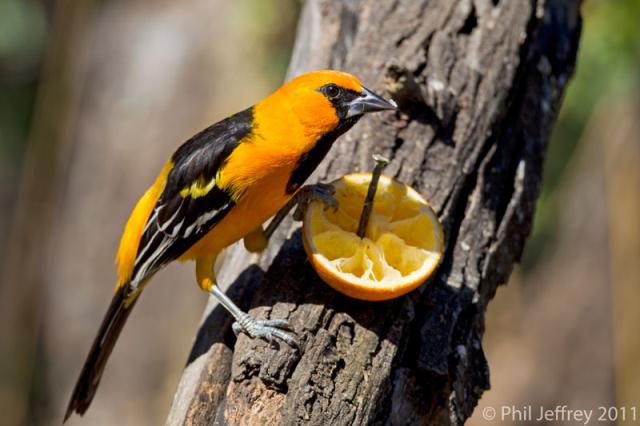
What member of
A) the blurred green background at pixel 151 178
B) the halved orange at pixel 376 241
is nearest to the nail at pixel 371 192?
the halved orange at pixel 376 241

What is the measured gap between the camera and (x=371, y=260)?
3289 mm

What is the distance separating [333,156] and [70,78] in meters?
4.39

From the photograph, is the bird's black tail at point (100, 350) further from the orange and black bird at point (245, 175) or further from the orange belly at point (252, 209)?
the orange belly at point (252, 209)

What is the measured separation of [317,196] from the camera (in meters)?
3.48

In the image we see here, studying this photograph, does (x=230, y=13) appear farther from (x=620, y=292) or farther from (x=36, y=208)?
(x=620, y=292)

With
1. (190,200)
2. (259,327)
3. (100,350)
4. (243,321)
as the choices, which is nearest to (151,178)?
(100,350)

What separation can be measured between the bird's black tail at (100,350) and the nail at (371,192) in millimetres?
1360

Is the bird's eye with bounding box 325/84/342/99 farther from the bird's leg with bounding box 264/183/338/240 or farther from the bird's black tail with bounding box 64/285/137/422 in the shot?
the bird's black tail with bounding box 64/285/137/422

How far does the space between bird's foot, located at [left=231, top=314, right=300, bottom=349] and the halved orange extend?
271 mm

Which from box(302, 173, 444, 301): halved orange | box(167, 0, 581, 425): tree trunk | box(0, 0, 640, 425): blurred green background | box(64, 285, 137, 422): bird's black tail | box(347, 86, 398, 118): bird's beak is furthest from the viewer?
box(0, 0, 640, 425): blurred green background

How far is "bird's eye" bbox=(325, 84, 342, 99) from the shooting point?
343 cm

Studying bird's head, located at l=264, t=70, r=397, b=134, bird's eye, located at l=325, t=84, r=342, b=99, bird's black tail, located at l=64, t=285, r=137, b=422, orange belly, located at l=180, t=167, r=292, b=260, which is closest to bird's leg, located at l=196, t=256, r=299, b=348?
orange belly, located at l=180, t=167, r=292, b=260

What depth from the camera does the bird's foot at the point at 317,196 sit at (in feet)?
11.4

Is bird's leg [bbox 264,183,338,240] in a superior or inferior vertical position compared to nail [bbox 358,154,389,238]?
inferior
